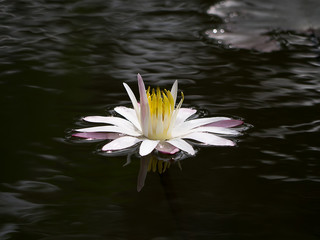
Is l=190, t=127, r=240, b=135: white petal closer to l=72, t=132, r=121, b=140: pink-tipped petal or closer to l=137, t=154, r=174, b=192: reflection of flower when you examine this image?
l=137, t=154, r=174, b=192: reflection of flower

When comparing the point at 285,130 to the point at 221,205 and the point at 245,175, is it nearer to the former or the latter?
the point at 245,175

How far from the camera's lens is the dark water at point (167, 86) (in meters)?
1.24

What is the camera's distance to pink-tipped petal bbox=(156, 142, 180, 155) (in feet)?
4.36

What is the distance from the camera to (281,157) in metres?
1.51

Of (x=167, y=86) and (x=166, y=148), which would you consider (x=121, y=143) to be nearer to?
(x=166, y=148)

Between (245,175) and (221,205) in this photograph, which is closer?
(221,205)

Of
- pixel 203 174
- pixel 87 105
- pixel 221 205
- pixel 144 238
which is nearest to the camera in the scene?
pixel 144 238

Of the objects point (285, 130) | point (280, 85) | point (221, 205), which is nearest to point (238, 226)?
point (221, 205)

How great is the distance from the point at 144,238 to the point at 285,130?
0.72 meters

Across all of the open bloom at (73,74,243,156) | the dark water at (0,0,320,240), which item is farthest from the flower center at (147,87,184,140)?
the dark water at (0,0,320,240)

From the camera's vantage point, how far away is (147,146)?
1336 millimetres

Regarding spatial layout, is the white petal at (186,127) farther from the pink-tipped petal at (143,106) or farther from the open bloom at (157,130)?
the pink-tipped petal at (143,106)

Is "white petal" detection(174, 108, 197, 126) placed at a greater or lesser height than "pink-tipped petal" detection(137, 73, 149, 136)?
lesser

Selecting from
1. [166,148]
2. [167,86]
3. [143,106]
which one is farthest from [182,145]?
[167,86]
